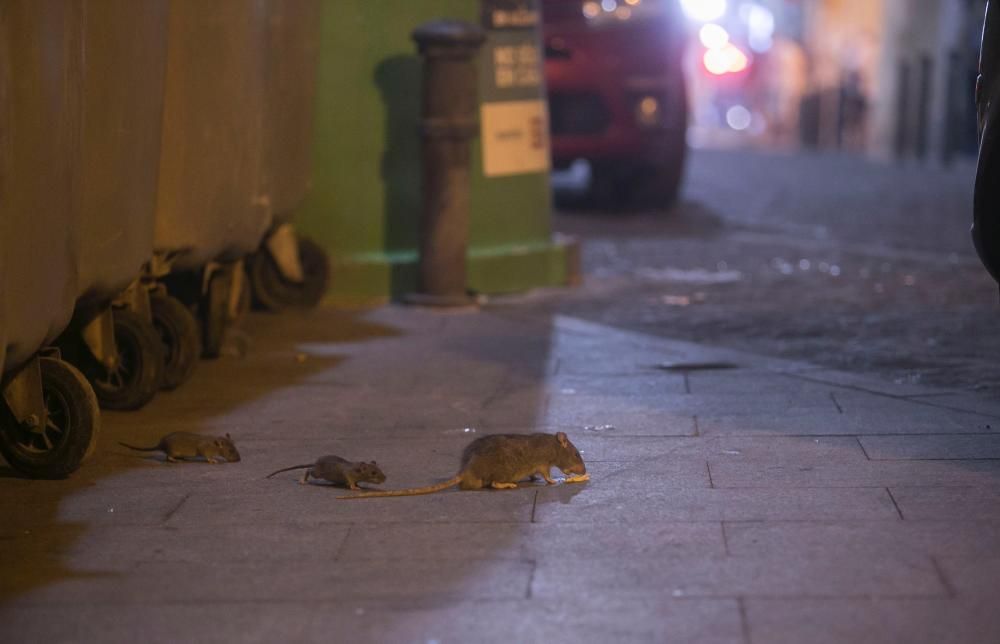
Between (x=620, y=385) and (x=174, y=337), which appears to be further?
(x=620, y=385)

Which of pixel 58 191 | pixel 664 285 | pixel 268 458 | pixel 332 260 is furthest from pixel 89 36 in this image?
pixel 664 285

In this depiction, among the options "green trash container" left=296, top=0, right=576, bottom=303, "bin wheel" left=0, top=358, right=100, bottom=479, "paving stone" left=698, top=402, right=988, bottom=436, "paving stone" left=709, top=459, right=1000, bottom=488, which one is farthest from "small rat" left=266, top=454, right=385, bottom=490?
"green trash container" left=296, top=0, right=576, bottom=303

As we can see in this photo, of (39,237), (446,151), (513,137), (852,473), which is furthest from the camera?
(513,137)

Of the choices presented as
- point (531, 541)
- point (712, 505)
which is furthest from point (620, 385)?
point (531, 541)

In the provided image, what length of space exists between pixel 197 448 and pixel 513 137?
4.45m

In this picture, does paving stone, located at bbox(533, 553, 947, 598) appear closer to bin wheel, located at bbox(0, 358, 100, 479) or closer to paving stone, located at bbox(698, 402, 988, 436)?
paving stone, located at bbox(698, 402, 988, 436)

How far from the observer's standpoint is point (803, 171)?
23688 mm

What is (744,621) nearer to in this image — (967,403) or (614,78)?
(967,403)

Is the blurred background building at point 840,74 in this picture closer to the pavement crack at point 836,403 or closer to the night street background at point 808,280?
the night street background at point 808,280

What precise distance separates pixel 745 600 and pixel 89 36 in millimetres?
2806

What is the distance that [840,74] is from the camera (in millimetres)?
38125

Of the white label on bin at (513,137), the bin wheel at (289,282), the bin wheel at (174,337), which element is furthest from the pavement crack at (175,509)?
the white label on bin at (513,137)

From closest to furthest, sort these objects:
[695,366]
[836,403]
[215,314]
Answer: [836,403], [695,366], [215,314]

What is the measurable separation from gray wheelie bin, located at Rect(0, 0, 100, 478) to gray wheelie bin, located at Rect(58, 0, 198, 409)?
0.25 metres
